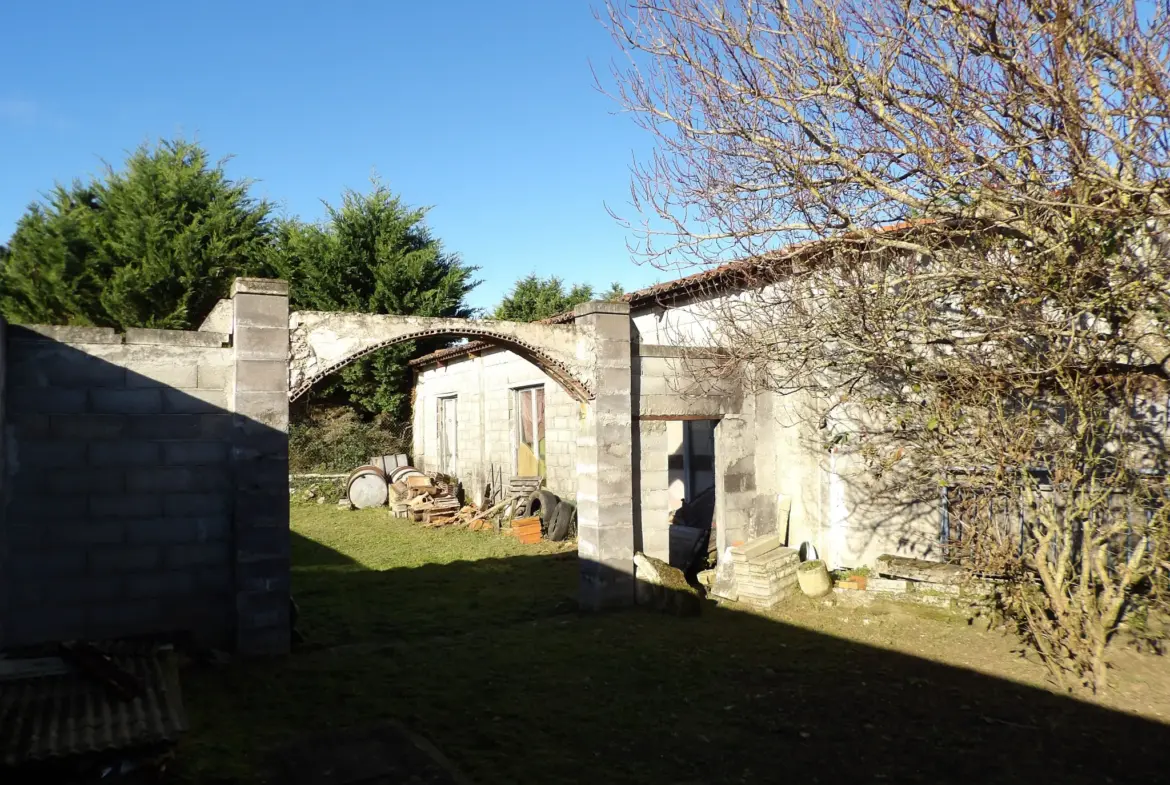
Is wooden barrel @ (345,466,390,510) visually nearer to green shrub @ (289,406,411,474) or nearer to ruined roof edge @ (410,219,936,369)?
green shrub @ (289,406,411,474)

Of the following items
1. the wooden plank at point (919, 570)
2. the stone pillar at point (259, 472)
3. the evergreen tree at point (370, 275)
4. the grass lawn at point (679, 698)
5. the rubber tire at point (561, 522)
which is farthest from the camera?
the evergreen tree at point (370, 275)

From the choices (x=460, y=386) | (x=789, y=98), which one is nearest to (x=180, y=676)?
(x=789, y=98)

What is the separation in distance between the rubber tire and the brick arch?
5.20 m

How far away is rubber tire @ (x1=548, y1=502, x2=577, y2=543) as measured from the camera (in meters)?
13.7

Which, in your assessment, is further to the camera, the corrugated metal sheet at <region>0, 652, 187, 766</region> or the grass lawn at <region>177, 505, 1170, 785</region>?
the grass lawn at <region>177, 505, 1170, 785</region>

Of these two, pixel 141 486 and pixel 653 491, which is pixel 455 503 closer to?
pixel 653 491

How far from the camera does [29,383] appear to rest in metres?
6.45

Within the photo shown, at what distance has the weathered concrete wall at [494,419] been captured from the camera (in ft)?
47.5

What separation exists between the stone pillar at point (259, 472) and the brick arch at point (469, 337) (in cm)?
28

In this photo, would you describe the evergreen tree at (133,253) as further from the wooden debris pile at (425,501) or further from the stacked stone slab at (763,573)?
the stacked stone slab at (763,573)

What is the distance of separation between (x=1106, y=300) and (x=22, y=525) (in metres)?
8.44

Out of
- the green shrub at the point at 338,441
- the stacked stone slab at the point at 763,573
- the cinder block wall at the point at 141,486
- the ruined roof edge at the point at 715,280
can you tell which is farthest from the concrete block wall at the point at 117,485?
the green shrub at the point at 338,441

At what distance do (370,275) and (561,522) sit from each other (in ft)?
42.1

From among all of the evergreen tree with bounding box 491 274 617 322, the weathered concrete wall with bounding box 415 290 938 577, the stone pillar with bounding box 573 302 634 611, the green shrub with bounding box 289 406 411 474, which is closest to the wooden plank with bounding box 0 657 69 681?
the stone pillar with bounding box 573 302 634 611
